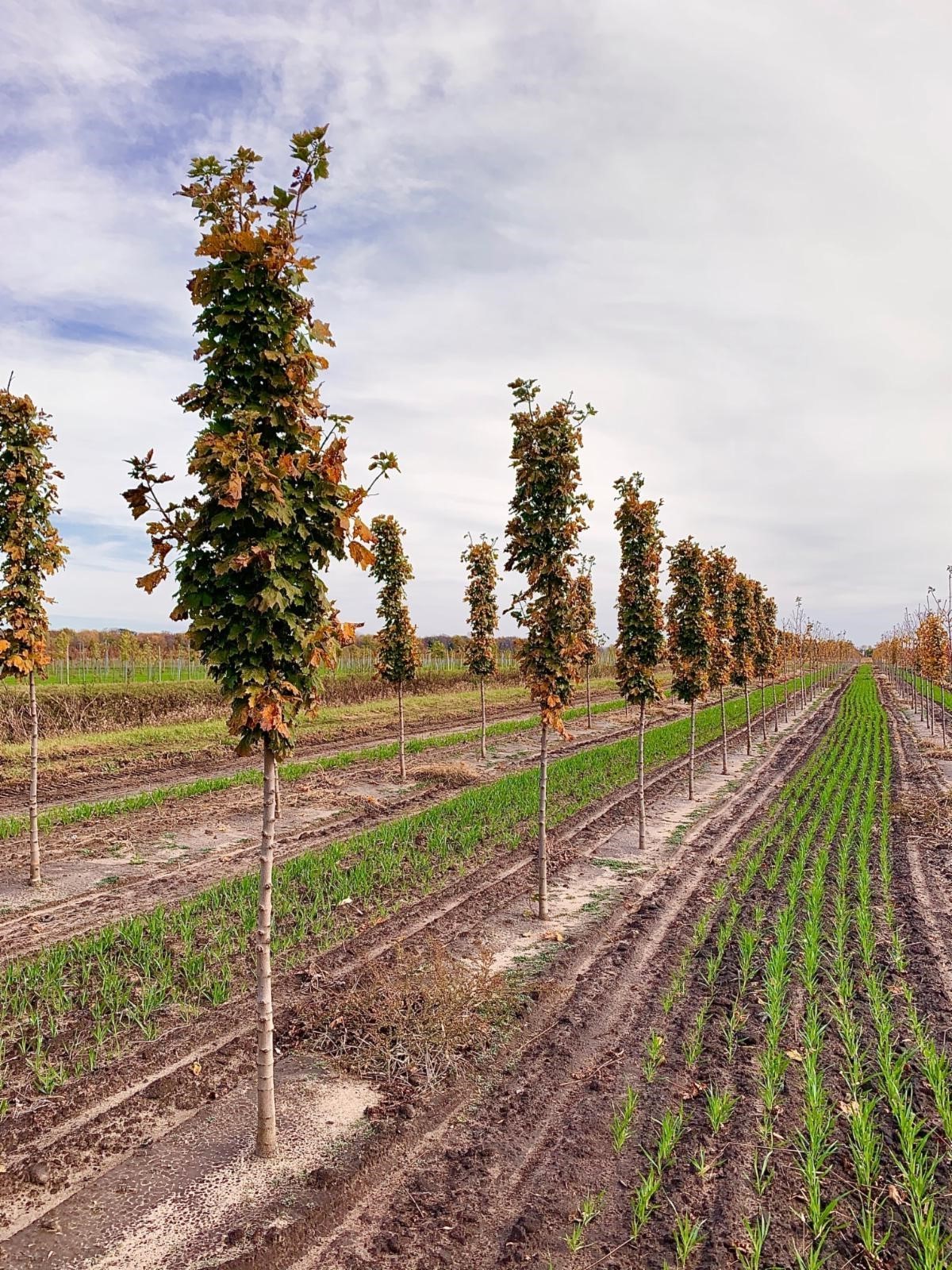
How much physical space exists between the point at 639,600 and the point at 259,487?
10447mm

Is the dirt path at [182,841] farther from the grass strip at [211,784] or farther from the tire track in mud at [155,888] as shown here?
the grass strip at [211,784]

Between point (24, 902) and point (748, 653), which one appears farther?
point (748, 653)

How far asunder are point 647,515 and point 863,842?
7.59 meters

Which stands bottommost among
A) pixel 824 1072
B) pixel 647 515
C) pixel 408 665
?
pixel 824 1072

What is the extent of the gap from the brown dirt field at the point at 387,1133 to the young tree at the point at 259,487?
87 centimetres

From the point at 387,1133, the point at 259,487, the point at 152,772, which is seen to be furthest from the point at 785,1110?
the point at 152,772

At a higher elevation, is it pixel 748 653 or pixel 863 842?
pixel 748 653

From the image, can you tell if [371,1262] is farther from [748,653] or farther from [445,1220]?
[748,653]

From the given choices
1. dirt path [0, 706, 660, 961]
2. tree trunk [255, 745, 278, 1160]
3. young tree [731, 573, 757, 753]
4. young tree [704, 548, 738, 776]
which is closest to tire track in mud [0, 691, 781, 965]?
dirt path [0, 706, 660, 961]

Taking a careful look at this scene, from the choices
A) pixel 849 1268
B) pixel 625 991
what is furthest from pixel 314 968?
pixel 849 1268

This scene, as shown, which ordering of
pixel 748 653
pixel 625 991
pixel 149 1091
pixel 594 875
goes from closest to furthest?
pixel 149 1091, pixel 625 991, pixel 594 875, pixel 748 653

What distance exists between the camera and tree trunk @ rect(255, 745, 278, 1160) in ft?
17.8

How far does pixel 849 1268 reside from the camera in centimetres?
452

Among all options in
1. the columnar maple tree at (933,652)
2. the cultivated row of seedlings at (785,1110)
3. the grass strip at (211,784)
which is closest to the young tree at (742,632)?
the grass strip at (211,784)
